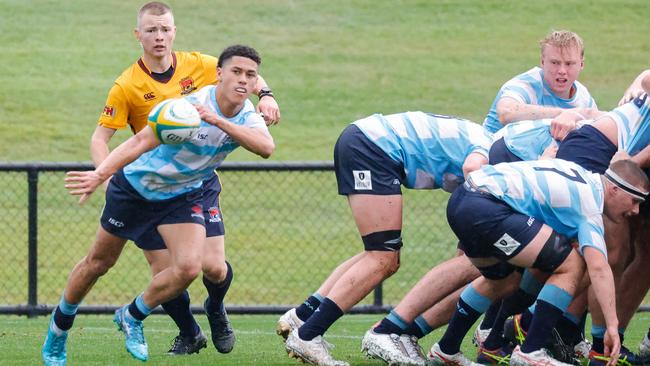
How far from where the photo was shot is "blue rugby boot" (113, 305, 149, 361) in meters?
7.55

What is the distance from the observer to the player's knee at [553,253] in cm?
682

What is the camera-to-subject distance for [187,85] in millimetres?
8391

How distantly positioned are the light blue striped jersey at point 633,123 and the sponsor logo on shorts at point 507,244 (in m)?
1.01

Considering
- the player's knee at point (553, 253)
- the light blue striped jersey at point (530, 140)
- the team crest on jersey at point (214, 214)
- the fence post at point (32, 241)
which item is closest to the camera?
the player's knee at point (553, 253)

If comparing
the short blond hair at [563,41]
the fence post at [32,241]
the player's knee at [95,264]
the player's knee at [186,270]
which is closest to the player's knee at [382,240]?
the player's knee at [186,270]

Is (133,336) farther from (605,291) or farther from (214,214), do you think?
(605,291)

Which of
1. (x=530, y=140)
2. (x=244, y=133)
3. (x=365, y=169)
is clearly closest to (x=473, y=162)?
(x=530, y=140)

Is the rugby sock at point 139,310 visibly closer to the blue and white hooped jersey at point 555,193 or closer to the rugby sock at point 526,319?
the blue and white hooped jersey at point 555,193

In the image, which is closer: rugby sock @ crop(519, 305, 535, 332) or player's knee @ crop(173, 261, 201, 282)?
player's knee @ crop(173, 261, 201, 282)

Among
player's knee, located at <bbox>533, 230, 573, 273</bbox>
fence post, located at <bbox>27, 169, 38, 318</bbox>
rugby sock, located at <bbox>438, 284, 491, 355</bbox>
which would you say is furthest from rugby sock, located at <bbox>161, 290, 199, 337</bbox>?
fence post, located at <bbox>27, 169, 38, 318</bbox>

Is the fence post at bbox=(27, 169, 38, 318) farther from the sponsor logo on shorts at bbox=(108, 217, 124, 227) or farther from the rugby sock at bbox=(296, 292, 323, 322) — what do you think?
the rugby sock at bbox=(296, 292, 323, 322)

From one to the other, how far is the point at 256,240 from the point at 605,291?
840 cm

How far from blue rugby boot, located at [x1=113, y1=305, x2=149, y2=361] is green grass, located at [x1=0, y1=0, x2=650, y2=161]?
10008 millimetres

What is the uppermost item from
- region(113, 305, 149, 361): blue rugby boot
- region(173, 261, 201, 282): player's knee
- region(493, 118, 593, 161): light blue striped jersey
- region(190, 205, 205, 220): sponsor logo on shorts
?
region(493, 118, 593, 161): light blue striped jersey
